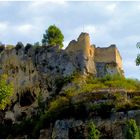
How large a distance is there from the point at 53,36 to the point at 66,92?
13.6m

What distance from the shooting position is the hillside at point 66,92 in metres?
61.3

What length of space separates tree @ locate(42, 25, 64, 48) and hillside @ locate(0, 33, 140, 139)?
3.64 meters

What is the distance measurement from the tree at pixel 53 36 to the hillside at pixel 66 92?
11.9ft

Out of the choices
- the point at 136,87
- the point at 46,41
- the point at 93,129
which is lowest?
the point at 93,129

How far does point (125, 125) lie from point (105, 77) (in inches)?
585

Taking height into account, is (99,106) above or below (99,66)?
below

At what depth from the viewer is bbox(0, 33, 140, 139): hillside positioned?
201ft

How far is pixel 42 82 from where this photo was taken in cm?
7531

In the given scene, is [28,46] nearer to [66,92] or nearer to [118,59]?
[118,59]

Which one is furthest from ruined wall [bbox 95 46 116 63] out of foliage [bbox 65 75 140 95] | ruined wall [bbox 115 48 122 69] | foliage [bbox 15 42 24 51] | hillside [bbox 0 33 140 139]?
foliage [bbox 15 42 24 51]

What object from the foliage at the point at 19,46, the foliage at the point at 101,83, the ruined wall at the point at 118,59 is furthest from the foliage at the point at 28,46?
the ruined wall at the point at 118,59

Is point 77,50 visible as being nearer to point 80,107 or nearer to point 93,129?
point 80,107

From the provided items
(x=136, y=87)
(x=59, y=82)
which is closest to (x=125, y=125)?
(x=136, y=87)

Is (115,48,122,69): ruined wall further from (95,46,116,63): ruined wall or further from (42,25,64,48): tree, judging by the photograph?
(42,25,64,48): tree
